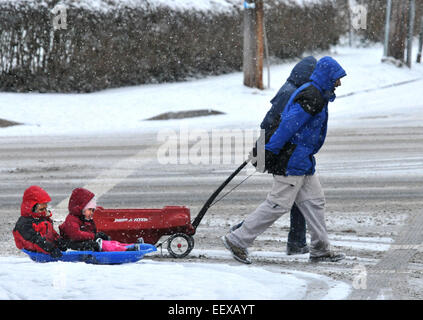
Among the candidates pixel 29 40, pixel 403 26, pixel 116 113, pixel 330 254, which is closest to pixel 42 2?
pixel 29 40

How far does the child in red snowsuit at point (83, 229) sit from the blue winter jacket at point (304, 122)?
1.40 metres

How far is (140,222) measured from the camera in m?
6.71

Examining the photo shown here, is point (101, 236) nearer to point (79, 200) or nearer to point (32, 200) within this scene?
point (79, 200)

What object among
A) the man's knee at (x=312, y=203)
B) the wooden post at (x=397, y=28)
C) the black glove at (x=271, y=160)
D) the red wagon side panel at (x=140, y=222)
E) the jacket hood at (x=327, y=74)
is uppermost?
the wooden post at (x=397, y=28)

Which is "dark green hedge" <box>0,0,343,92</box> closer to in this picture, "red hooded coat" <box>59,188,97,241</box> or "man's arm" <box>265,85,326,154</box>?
"red hooded coat" <box>59,188,97,241</box>

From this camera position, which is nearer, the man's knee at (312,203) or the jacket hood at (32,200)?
the jacket hood at (32,200)

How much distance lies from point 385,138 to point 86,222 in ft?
29.7

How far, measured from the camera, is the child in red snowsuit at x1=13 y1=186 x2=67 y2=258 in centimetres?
621

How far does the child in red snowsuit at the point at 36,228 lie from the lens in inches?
245

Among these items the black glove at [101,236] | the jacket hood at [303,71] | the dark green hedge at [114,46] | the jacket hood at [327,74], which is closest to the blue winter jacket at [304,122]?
the jacket hood at [327,74]

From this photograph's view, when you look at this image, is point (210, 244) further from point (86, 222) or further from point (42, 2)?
point (42, 2)

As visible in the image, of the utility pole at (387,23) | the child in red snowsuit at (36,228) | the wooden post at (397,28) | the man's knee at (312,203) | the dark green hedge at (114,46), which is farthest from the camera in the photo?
the wooden post at (397,28)

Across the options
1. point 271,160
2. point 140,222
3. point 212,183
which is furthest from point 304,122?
point 212,183

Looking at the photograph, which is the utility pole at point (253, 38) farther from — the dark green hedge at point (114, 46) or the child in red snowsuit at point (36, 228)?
the child in red snowsuit at point (36, 228)
